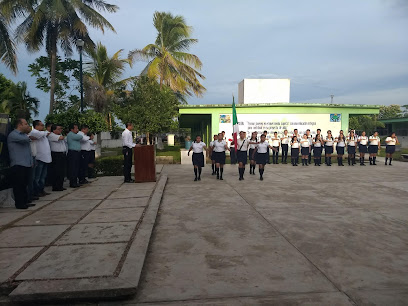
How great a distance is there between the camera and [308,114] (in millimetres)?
19438

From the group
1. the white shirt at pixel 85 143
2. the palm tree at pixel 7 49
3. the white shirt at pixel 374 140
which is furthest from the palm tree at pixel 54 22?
the white shirt at pixel 374 140

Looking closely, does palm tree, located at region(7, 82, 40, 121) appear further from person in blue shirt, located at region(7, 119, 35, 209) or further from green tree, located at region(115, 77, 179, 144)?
person in blue shirt, located at region(7, 119, 35, 209)

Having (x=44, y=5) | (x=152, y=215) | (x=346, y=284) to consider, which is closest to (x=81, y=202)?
(x=152, y=215)

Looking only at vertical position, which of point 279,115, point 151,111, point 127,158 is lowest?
point 127,158

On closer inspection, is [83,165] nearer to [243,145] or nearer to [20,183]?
[20,183]

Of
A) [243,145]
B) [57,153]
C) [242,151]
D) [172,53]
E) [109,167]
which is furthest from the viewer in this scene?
[172,53]

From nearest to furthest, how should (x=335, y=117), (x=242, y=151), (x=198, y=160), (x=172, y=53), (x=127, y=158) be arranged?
(x=127, y=158) → (x=198, y=160) → (x=242, y=151) → (x=335, y=117) → (x=172, y=53)

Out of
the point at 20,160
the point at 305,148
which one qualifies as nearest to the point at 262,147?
the point at 305,148

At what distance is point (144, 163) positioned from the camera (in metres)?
9.25

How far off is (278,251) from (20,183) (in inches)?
197

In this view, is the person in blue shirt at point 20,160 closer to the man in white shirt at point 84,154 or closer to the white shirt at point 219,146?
the man in white shirt at point 84,154

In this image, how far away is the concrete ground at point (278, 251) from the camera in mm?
2912

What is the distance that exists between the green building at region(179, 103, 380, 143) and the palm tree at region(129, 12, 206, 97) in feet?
20.1

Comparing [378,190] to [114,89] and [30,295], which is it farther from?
[114,89]
